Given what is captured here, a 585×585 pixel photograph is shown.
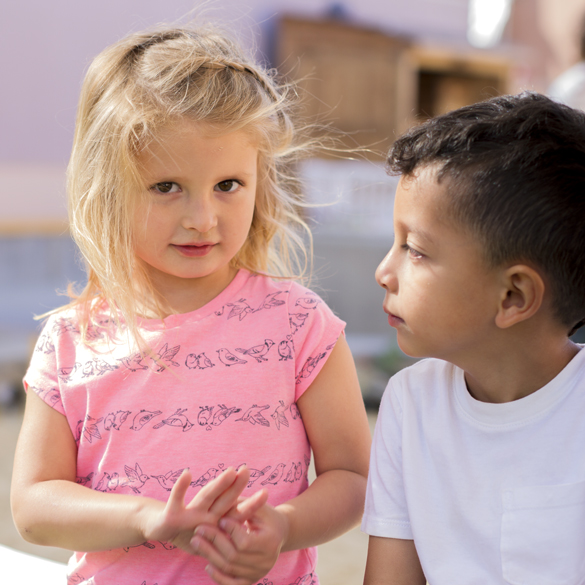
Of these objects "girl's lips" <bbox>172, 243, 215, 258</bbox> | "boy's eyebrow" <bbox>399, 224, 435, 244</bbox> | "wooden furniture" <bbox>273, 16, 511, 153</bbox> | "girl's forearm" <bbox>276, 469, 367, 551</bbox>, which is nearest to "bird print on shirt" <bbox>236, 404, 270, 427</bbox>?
"girl's forearm" <bbox>276, 469, 367, 551</bbox>

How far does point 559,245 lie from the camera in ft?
2.61

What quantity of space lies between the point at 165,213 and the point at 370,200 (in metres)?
6.08

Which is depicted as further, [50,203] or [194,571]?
[50,203]

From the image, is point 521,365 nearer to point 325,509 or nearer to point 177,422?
point 325,509

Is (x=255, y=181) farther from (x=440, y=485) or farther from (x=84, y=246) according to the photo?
(x=440, y=485)

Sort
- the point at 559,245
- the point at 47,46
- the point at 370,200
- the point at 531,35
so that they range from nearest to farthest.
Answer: the point at 559,245
the point at 47,46
the point at 370,200
the point at 531,35

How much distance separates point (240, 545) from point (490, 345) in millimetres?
381

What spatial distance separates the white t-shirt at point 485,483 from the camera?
32.1 inches

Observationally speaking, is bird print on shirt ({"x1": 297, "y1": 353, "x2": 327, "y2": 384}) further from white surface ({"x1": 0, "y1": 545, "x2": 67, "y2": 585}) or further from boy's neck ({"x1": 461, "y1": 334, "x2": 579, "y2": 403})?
white surface ({"x1": 0, "y1": 545, "x2": 67, "y2": 585})

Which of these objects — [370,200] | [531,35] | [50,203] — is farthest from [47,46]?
[531,35]

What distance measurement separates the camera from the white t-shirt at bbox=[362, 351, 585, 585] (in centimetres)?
82

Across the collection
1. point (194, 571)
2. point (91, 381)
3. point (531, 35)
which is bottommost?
point (194, 571)

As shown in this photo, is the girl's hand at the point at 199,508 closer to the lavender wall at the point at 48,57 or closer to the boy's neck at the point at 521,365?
the boy's neck at the point at 521,365

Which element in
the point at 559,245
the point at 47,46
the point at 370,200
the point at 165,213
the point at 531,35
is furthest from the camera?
Answer: the point at 531,35
